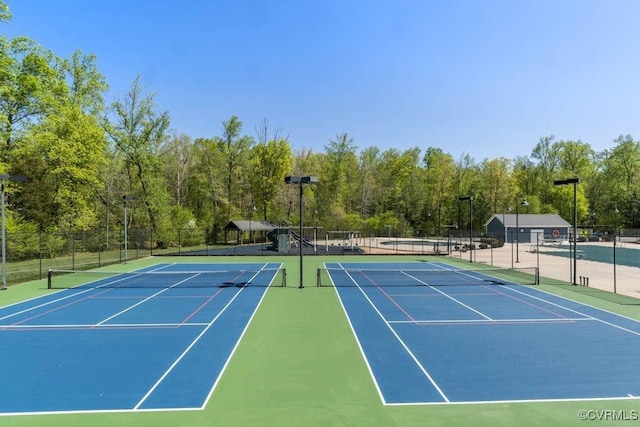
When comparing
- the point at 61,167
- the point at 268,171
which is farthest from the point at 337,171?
the point at 61,167

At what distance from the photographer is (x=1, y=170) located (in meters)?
33.7

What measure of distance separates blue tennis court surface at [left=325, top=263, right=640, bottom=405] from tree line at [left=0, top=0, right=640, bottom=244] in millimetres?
28763

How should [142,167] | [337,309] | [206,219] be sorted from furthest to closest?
[206,219], [142,167], [337,309]

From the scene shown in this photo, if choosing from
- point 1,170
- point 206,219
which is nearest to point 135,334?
point 1,170

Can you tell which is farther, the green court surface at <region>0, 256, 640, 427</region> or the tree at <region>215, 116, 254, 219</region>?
the tree at <region>215, 116, 254, 219</region>

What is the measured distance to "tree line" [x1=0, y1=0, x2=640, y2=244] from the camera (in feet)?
132

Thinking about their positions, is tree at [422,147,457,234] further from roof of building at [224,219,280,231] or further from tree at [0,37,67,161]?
tree at [0,37,67,161]

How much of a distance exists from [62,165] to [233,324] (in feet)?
123

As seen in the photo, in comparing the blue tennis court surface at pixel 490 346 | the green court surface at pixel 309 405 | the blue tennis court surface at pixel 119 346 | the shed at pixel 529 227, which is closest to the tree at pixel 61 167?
the blue tennis court surface at pixel 119 346

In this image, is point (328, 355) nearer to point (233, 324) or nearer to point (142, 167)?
point (233, 324)

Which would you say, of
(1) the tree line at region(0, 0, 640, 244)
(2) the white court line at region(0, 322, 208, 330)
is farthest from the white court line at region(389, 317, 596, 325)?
(1) the tree line at region(0, 0, 640, 244)

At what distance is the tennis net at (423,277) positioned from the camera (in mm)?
21858

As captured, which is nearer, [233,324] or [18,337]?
[18,337]

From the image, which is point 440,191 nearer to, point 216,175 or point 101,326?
point 216,175
